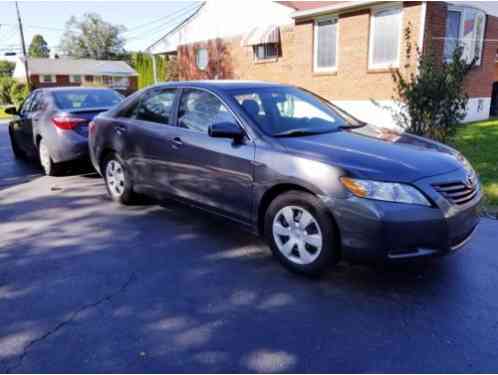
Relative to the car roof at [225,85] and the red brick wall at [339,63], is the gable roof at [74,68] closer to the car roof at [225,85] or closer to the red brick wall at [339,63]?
the red brick wall at [339,63]

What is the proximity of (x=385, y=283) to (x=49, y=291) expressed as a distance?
2.73 meters

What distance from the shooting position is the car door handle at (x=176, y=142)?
4219 millimetres

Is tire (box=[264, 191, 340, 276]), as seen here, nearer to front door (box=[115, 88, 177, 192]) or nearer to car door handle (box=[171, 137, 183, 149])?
car door handle (box=[171, 137, 183, 149])

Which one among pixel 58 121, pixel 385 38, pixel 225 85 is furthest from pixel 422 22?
pixel 58 121

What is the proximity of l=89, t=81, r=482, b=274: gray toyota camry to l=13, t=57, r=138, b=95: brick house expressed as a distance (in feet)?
155

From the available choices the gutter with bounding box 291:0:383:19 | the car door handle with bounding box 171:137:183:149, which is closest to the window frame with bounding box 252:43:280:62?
the gutter with bounding box 291:0:383:19

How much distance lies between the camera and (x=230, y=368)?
2.34 meters

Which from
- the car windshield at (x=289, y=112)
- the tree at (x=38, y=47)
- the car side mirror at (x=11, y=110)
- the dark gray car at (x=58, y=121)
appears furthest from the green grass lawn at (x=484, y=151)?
the tree at (x=38, y=47)

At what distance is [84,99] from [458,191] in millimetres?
6407

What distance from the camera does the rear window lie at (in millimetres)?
6952

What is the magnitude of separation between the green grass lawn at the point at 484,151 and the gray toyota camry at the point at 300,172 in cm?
258

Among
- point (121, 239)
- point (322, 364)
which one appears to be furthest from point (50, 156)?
point (322, 364)

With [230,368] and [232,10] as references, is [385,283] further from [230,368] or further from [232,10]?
[232,10]

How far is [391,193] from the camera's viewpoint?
9.39 feet
